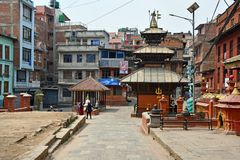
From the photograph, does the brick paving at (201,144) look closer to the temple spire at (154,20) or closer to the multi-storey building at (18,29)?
the temple spire at (154,20)

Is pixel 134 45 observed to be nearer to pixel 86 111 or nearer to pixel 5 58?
pixel 5 58

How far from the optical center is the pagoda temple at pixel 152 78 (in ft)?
115

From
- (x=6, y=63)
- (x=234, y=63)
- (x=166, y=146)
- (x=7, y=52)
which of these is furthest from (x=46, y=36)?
(x=166, y=146)

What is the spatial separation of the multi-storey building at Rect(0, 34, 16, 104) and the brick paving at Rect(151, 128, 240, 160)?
35006 millimetres

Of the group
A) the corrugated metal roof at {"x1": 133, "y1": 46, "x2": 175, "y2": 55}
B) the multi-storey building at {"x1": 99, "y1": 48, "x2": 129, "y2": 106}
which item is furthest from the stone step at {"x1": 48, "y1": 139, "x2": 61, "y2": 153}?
the multi-storey building at {"x1": 99, "y1": 48, "x2": 129, "y2": 106}

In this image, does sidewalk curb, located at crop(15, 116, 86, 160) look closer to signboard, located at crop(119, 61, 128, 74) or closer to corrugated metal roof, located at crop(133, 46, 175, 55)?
corrugated metal roof, located at crop(133, 46, 175, 55)

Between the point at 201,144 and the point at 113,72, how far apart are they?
171 ft

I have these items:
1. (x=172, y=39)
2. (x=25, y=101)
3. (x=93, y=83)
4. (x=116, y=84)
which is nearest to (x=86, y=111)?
(x=25, y=101)

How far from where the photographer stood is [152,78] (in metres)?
35.2

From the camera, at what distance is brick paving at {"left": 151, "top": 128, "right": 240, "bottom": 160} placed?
36.3 ft

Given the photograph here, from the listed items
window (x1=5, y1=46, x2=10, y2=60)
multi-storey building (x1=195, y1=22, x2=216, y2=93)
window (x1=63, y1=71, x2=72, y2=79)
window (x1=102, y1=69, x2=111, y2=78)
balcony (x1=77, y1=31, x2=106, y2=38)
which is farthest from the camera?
balcony (x1=77, y1=31, x2=106, y2=38)

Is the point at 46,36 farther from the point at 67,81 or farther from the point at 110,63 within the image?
the point at 110,63

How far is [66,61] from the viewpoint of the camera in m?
66.6

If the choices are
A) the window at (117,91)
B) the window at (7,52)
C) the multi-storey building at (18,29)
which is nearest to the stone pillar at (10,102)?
the window at (7,52)
